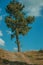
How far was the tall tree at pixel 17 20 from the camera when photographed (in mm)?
56812

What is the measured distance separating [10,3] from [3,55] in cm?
2459

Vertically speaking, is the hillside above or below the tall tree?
below

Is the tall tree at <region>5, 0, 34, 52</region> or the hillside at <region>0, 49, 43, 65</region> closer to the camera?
the hillside at <region>0, 49, 43, 65</region>

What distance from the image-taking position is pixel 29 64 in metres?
35.0

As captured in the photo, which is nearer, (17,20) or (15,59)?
(15,59)

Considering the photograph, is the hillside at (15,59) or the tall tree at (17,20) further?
the tall tree at (17,20)

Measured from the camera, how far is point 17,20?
57.1 meters

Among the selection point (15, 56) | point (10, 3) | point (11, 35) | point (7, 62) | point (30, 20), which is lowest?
point (7, 62)

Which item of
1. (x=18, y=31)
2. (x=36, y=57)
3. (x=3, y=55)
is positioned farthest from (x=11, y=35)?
(x=3, y=55)

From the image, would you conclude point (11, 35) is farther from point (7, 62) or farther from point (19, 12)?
point (7, 62)

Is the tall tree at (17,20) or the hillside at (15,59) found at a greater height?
the tall tree at (17,20)

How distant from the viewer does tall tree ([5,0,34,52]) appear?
56812 millimetres

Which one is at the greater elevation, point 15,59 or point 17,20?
point 17,20

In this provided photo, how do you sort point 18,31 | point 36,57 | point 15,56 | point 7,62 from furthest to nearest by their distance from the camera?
point 18,31 → point 36,57 → point 15,56 → point 7,62
